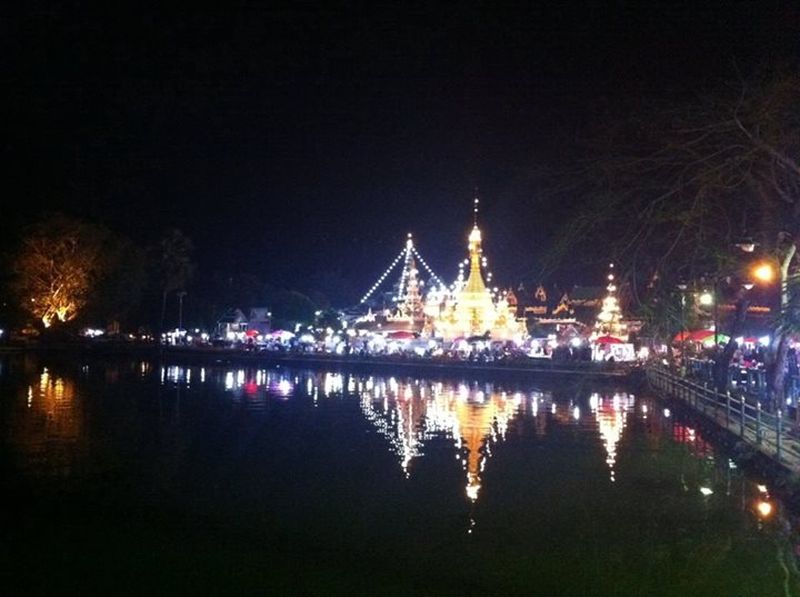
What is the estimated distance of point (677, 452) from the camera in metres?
19.9

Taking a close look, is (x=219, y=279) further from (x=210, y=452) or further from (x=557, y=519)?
(x=557, y=519)

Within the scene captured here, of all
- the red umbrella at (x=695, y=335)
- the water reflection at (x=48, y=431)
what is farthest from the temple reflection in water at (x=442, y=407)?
the red umbrella at (x=695, y=335)

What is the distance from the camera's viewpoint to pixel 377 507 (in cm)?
1336

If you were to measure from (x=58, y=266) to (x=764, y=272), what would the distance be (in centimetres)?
5710

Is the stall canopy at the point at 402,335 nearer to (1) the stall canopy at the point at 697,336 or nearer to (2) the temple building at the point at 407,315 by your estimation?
(2) the temple building at the point at 407,315

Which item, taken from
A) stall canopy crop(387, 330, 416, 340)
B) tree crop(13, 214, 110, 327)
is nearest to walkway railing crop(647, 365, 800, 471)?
stall canopy crop(387, 330, 416, 340)

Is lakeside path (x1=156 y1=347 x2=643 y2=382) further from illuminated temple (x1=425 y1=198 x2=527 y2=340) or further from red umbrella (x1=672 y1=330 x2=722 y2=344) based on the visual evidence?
illuminated temple (x1=425 y1=198 x2=527 y2=340)

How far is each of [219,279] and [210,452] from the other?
7345 centimetres

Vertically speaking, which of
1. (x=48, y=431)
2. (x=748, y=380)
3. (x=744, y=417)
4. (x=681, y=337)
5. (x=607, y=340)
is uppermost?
(x=681, y=337)

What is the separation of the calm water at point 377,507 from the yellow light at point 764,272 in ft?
13.9

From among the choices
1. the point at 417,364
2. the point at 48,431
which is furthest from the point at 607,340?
the point at 48,431

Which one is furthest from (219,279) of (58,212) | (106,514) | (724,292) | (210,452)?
(106,514)

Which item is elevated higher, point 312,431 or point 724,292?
point 724,292

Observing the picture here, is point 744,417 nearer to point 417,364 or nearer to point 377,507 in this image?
point 377,507
